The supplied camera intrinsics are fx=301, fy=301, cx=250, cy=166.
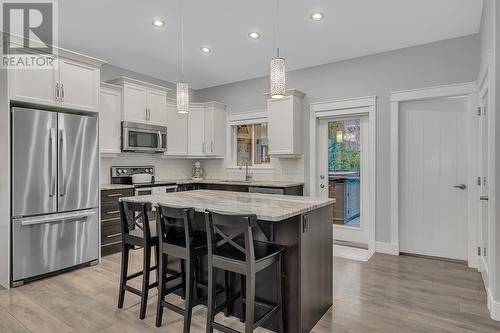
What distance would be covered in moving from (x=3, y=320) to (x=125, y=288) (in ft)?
3.14

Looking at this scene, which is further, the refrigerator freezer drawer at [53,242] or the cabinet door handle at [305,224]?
the refrigerator freezer drawer at [53,242]

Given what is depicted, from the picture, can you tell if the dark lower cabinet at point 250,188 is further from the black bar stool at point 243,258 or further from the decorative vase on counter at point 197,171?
the black bar stool at point 243,258

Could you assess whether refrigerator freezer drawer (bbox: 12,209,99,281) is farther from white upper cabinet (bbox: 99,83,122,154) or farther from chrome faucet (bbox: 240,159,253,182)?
chrome faucet (bbox: 240,159,253,182)

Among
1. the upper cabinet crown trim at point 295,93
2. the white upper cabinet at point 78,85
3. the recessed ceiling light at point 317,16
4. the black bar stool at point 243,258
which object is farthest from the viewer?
the upper cabinet crown trim at point 295,93

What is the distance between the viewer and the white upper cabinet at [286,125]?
15.8ft

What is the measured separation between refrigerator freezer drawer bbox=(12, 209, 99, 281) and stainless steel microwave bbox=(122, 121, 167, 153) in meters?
1.28

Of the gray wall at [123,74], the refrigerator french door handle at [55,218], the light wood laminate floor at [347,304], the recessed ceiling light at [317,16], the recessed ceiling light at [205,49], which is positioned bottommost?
the light wood laminate floor at [347,304]

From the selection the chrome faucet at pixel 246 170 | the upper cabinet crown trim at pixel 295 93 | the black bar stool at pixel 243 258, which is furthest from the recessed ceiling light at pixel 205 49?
the black bar stool at pixel 243 258

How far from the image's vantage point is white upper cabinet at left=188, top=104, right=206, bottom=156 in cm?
589

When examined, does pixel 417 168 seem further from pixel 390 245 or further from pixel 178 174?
pixel 178 174

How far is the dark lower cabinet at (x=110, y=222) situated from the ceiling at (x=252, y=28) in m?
2.06

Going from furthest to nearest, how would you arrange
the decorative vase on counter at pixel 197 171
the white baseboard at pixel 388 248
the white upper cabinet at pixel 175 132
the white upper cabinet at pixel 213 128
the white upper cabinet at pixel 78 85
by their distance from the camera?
the decorative vase on counter at pixel 197 171, the white upper cabinet at pixel 213 128, the white upper cabinet at pixel 175 132, the white baseboard at pixel 388 248, the white upper cabinet at pixel 78 85

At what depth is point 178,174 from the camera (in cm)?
608

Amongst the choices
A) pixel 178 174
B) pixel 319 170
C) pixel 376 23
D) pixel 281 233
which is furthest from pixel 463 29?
pixel 178 174
